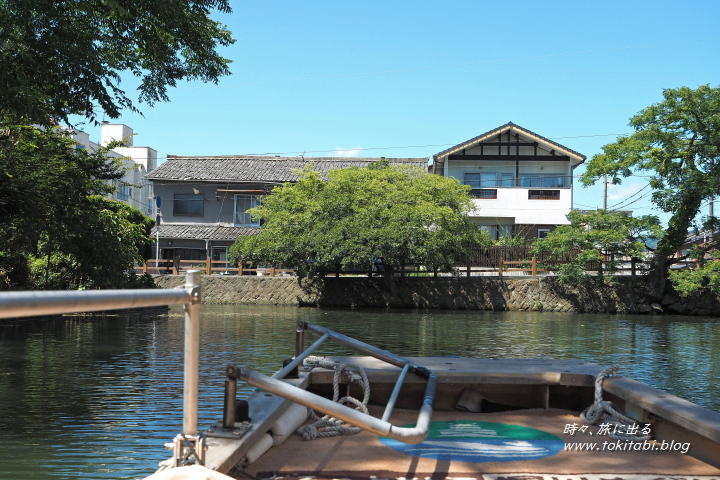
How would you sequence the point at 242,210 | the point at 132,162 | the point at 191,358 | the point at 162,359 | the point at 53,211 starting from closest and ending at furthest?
1. the point at 191,358
2. the point at 162,359
3. the point at 53,211
4. the point at 242,210
5. the point at 132,162

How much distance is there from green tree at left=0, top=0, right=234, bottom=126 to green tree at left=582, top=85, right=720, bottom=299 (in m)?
16.3

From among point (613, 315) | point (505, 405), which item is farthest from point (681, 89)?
point (505, 405)

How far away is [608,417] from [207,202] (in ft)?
110

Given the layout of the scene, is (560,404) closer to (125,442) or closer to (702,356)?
(125,442)

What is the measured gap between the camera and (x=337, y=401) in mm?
4695

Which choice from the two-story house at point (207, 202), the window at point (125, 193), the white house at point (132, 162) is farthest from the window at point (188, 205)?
the window at point (125, 193)

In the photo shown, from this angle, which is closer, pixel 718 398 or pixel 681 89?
pixel 718 398

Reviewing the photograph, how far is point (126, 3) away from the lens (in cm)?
1035

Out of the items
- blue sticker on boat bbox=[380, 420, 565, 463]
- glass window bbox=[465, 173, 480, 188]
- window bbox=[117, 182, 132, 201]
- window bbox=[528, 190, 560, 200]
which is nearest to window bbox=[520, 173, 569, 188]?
window bbox=[528, 190, 560, 200]

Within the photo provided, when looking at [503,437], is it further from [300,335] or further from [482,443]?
[300,335]

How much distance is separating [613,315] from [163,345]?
17.9m

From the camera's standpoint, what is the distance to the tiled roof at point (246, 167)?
36.0 m

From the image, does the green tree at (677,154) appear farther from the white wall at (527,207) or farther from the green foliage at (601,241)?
the white wall at (527,207)

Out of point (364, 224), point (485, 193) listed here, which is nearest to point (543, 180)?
point (485, 193)
